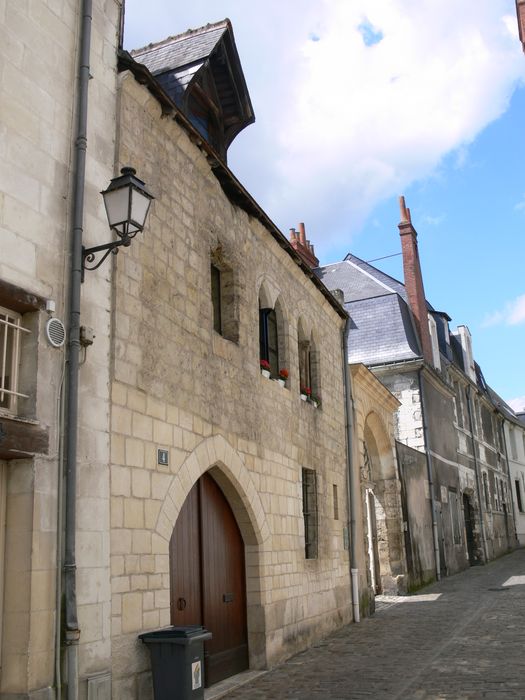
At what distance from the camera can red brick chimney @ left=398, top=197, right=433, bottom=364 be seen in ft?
64.1

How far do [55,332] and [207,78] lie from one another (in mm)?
4613

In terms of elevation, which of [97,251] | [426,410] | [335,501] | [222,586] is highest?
[426,410]

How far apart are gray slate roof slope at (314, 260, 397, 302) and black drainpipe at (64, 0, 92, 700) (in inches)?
605

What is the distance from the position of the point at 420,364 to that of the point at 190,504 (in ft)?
39.3

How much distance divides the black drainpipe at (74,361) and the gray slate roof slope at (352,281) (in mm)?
15376

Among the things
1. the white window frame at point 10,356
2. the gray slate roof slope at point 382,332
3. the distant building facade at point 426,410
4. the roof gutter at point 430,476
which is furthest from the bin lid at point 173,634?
the gray slate roof slope at point 382,332

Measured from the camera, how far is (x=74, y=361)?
4.61 meters

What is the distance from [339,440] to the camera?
1130 cm

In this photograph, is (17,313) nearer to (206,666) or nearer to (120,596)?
(120,596)

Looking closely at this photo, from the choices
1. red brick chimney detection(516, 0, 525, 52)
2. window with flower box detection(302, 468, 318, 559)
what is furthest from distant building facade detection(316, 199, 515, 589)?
window with flower box detection(302, 468, 318, 559)

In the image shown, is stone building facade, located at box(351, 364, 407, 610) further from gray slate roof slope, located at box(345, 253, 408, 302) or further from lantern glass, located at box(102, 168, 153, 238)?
lantern glass, located at box(102, 168, 153, 238)

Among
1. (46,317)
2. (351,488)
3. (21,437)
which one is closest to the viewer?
(21,437)

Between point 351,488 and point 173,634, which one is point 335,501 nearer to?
point 351,488

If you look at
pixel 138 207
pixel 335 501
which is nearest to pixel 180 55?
pixel 138 207
